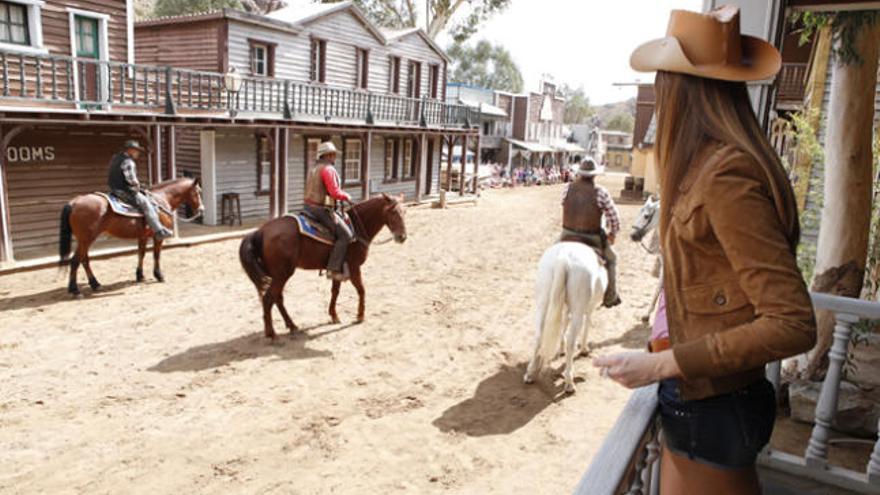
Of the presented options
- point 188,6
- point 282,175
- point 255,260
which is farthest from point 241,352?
point 188,6

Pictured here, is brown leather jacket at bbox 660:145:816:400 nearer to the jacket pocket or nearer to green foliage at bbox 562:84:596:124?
the jacket pocket

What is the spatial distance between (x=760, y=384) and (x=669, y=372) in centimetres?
30

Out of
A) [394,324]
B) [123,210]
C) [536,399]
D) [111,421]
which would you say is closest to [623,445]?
[536,399]

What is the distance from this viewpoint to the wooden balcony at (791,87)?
Result: 17853 mm

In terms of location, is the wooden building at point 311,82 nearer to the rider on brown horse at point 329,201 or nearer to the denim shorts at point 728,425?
the rider on brown horse at point 329,201

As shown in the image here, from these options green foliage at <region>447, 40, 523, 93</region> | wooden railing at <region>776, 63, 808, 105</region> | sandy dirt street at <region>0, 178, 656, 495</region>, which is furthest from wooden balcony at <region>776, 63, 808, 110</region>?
→ green foliage at <region>447, 40, 523, 93</region>

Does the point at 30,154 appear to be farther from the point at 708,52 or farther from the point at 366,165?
the point at 708,52

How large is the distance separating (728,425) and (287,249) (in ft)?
21.7

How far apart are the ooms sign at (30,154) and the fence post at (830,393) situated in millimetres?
13789

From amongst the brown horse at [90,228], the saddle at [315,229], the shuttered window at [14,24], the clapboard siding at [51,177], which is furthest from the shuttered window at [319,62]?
the saddle at [315,229]

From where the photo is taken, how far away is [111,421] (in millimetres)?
5297

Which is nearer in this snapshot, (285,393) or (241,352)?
(285,393)

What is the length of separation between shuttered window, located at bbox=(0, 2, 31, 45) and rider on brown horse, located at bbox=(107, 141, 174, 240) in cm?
452

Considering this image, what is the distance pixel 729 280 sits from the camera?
1.32 meters
